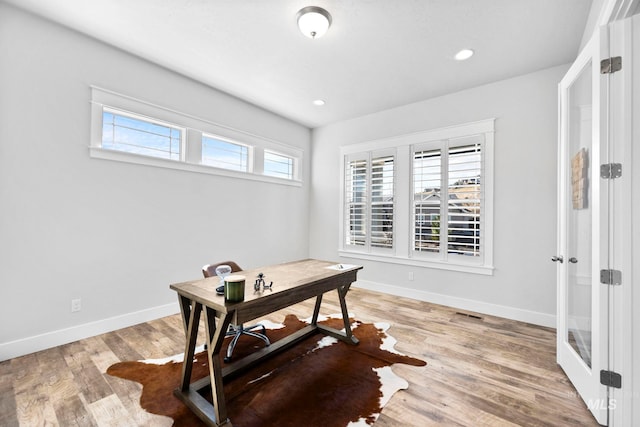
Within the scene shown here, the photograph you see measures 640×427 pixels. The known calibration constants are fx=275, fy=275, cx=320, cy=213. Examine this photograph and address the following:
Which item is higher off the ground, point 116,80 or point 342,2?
point 342,2

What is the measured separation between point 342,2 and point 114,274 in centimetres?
337

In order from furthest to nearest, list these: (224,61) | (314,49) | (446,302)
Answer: (446,302) < (224,61) < (314,49)

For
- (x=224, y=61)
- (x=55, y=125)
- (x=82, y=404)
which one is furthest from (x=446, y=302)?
(x=55, y=125)

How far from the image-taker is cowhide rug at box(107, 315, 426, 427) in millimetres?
1676

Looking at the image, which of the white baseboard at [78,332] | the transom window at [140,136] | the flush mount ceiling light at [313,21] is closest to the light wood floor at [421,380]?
the white baseboard at [78,332]

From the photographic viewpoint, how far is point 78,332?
8.71 feet

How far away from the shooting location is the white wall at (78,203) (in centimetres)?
234

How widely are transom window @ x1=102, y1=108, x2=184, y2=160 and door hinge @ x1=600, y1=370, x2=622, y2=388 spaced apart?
166 inches

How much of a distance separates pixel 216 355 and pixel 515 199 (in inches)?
141

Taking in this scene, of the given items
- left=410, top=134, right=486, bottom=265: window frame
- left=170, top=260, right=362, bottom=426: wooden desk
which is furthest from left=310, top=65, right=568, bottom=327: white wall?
left=170, top=260, right=362, bottom=426: wooden desk

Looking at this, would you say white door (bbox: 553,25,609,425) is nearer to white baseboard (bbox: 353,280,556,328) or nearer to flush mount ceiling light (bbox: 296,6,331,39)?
white baseboard (bbox: 353,280,556,328)

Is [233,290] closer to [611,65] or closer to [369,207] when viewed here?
[611,65]

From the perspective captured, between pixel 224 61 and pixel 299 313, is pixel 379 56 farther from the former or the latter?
pixel 299 313

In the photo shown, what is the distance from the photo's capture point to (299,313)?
3475 millimetres
